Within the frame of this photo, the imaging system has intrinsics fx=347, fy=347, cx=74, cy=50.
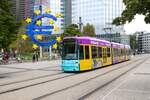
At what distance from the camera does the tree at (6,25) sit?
2758 cm

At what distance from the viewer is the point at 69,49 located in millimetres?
29156

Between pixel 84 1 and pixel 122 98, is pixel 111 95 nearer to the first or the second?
pixel 122 98

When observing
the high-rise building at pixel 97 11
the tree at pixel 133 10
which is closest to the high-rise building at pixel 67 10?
the high-rise building at pixel 97 11

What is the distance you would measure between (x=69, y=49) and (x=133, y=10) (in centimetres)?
1204

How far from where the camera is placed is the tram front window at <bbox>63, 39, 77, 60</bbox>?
29.0 metres

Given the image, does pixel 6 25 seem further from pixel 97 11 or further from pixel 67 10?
pixel 67 10

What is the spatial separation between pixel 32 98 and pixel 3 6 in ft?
53.2

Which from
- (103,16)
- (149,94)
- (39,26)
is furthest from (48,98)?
(103,16)

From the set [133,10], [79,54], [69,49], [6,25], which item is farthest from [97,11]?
[133,10]

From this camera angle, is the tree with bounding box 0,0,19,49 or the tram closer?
the tree with bounding box 0,0,19,49

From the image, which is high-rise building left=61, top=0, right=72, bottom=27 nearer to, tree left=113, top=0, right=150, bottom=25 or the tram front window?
the tram front window

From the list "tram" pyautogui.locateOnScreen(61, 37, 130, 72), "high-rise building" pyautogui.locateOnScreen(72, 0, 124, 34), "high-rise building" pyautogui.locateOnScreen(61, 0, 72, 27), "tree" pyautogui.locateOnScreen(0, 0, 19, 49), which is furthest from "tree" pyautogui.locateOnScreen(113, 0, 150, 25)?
"high-rise building" pyautogui.locateOnScreen(61, 0, 72, 27)

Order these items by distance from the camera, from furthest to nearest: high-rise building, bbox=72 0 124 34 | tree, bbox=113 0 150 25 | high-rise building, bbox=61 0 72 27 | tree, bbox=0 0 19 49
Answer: high-rise building, bbox=61 0 72 27, high-rise building, bbox=72 0 124 34, tree, bbox=0 0 19 49, tree, bbox=113 0 150 25

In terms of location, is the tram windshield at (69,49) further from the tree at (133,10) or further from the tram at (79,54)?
the tree at (133,10)
